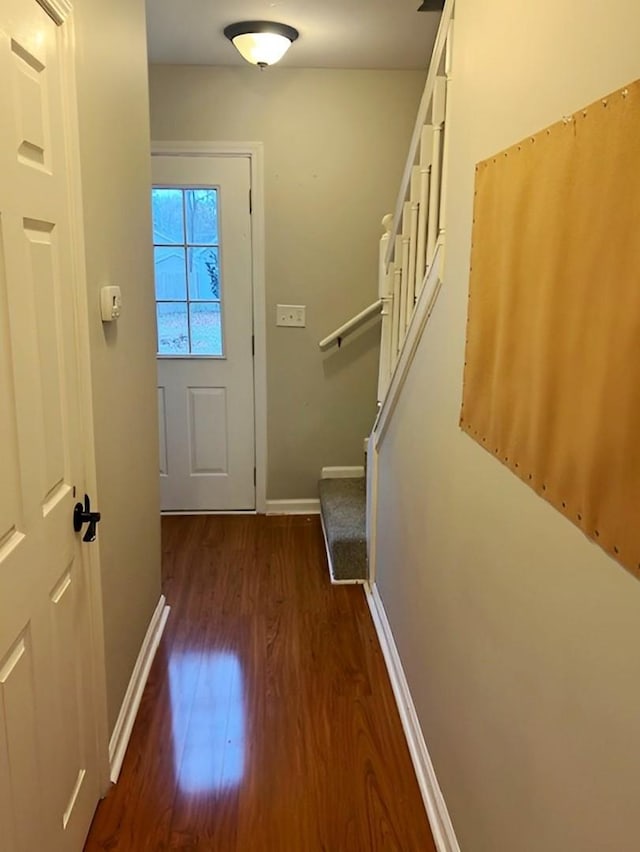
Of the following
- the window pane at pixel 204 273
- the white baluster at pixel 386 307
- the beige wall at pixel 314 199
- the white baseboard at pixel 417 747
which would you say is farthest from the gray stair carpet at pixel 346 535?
the window pane at pixel 204 273

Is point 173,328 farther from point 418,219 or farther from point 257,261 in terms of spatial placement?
point 418,219

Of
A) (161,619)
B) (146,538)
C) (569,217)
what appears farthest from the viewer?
(161,619)

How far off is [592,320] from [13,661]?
1122 mm

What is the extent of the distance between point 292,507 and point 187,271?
151cm

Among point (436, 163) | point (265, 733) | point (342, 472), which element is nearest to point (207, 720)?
point (265, 733)

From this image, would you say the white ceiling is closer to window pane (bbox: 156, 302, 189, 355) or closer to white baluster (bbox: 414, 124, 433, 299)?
white baluster (bbox: 414, 124, 433, 299)

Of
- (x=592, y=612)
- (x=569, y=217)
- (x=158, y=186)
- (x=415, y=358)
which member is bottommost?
(x=592, y=612)

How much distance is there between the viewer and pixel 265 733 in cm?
217

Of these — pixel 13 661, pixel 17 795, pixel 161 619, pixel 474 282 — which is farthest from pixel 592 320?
pixel 161 619

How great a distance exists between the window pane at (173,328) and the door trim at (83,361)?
7.11 ft

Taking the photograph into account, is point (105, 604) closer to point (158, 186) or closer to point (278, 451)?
point (278, 451)

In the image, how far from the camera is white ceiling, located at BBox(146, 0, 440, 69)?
2.77 m

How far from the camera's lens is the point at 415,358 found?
7.14ft

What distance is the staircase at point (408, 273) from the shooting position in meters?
1.88
